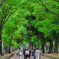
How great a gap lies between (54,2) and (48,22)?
1176 centimetres

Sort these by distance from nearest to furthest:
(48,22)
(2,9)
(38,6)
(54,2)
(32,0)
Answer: (54,2), (32,0), (38,6), (2,9), (48,22)

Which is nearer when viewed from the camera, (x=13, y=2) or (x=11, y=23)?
(x=13, y=2)

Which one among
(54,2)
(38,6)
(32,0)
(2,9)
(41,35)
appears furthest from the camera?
(41,35)

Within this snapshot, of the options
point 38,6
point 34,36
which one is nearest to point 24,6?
point 38,6

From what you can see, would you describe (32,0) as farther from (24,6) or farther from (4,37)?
(4,37)

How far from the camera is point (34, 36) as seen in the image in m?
59.8

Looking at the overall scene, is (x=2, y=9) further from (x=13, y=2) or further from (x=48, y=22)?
(x=48, y=22)

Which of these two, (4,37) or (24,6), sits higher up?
(24,6)

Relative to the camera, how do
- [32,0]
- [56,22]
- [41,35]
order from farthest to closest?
[41,35], [56,22], [32,0]

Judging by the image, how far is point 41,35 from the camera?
55500mm

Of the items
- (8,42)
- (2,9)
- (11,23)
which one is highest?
(2,9)

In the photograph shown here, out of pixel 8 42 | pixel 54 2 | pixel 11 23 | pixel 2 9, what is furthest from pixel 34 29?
pixel 54 2

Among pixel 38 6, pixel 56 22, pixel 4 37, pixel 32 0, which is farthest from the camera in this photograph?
pixel 4 37

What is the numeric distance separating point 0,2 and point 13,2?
3213 millimetres
